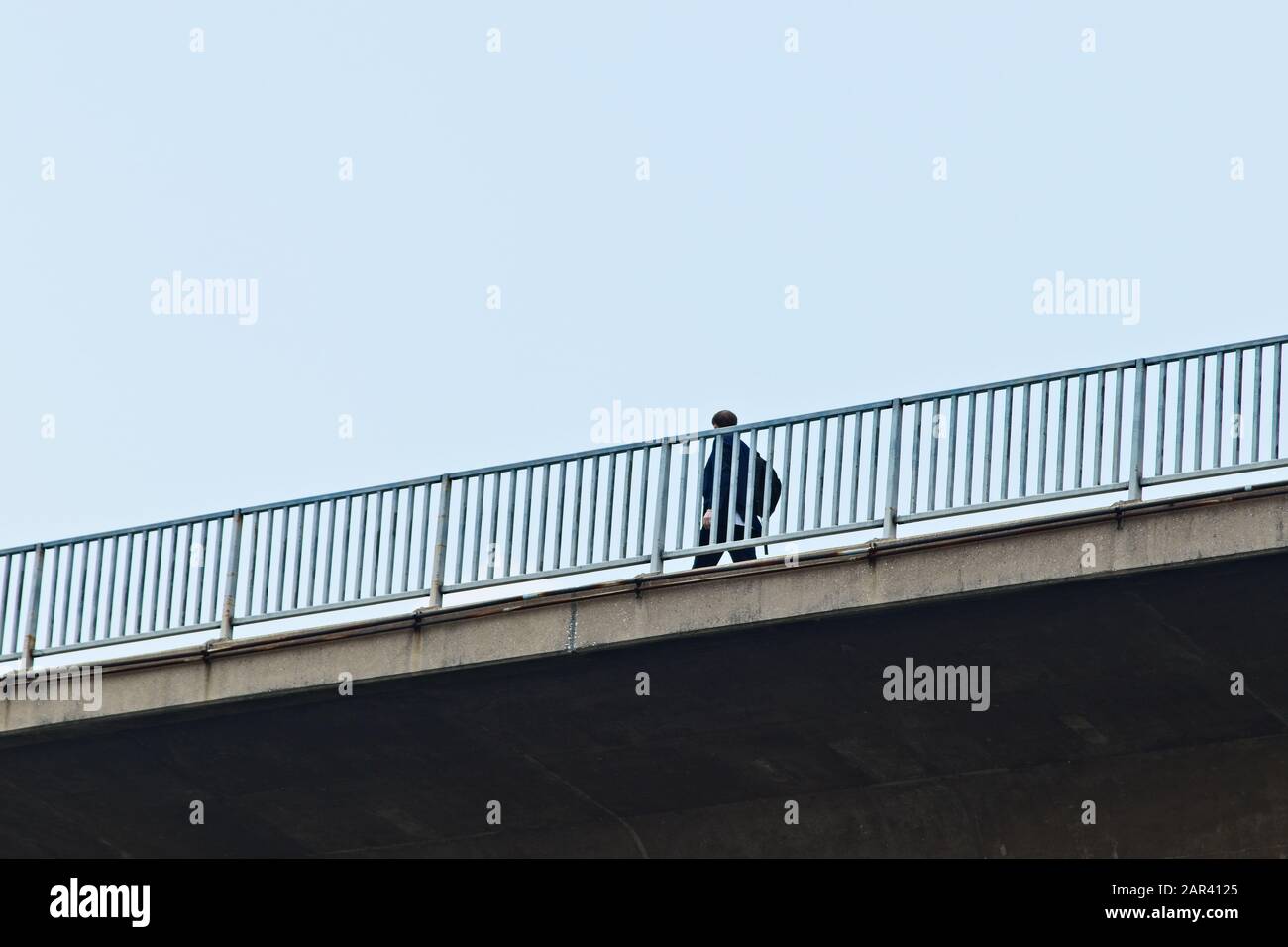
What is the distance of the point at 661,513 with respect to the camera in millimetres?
17109

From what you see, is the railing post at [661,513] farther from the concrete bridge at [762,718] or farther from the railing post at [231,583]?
the railing post at [231,583]

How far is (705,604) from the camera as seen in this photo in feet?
53.2

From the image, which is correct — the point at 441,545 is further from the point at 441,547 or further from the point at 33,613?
the point at 33,613

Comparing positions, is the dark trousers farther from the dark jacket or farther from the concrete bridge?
the concrete bridge

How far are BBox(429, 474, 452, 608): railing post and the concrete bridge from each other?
0.31m

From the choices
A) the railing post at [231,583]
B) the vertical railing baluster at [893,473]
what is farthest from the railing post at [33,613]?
the vertical railing baluster at [893,473]

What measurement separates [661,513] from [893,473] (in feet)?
6.21

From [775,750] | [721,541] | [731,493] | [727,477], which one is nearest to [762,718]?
[775,750]

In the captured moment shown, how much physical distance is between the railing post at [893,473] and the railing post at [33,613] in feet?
25.1

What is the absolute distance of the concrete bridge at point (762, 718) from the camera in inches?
599
